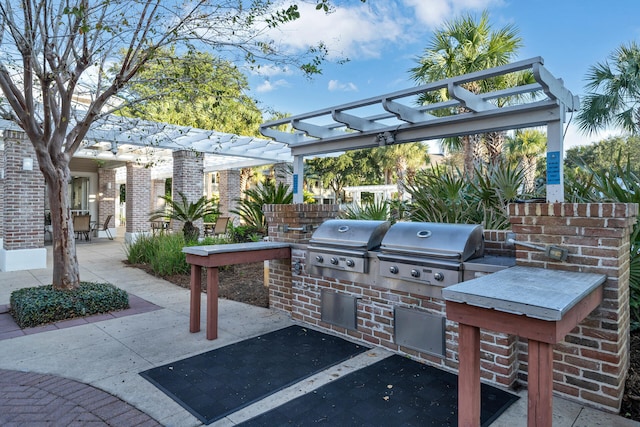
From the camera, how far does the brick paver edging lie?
2289 mm

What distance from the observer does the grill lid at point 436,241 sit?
2.91 meters

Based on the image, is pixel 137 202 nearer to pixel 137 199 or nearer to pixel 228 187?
pixel 137 199

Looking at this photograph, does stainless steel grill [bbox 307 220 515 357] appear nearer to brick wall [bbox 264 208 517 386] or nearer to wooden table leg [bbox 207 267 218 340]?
brick wall [bbox 264 208 517 386]

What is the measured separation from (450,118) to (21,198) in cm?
848

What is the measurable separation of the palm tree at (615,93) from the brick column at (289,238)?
32.2 feet

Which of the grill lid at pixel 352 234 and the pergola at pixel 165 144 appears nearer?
the grill lid at pixel 352 234

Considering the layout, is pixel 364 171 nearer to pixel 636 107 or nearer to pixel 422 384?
pixel 636 107

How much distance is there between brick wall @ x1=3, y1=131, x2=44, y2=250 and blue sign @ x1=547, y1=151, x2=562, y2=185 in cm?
895

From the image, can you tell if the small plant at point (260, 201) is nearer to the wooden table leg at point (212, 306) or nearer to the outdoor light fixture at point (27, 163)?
the wooden table leg at point (212, 306)

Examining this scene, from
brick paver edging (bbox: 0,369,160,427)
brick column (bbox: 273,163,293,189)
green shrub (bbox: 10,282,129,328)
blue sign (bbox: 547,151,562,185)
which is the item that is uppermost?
brick column (bbox: 273,163,293,189)

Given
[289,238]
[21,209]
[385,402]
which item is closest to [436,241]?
[385,402]

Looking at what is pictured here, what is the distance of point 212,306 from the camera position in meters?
3.73

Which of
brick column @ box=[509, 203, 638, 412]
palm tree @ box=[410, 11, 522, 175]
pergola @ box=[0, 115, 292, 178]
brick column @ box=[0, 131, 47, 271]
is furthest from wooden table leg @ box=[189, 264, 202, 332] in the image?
palm tree @ box=[410, 11, 522, 175]

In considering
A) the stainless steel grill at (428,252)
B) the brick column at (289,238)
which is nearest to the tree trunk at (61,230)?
the brick column at (289,238)
